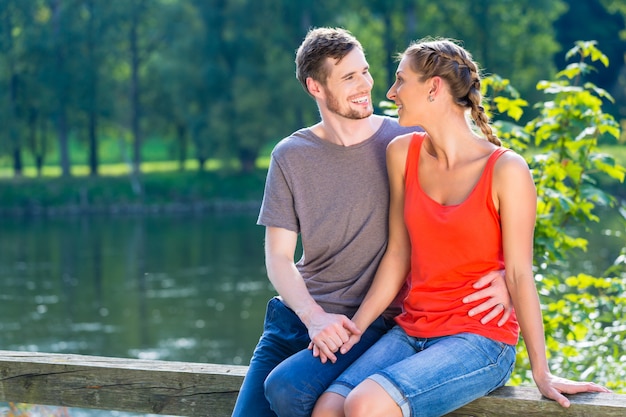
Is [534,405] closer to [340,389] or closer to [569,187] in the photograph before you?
[340,389]

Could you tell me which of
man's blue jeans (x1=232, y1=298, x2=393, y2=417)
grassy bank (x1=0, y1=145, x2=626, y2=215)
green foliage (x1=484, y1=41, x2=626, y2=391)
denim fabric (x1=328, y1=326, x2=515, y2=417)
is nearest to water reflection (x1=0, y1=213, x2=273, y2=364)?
grassy bank (x1=0, y1=145, x2=626, y2=215)

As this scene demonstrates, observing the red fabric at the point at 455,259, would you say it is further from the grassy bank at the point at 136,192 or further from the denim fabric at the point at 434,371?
the grassy bank at the point at 136,192

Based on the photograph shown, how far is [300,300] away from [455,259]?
51 centimetres

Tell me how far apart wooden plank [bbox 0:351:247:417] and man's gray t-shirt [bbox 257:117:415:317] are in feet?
1.29

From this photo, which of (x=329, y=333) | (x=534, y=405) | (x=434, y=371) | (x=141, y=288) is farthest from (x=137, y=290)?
(x=534, y=405)

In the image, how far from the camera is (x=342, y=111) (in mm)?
3172

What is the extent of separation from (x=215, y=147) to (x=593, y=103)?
106 ft

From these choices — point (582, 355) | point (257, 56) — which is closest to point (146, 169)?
point (257, 56)

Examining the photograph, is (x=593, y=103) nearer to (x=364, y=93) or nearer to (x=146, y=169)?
(x=364, y=93)

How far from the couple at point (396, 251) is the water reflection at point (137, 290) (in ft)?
39.8

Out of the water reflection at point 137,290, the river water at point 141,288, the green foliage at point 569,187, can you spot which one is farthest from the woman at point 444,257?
the water reflection at point 137,290

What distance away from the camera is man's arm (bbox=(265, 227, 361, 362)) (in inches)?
109

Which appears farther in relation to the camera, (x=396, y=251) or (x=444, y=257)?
(x=396, y=251)

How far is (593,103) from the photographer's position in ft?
15.3
